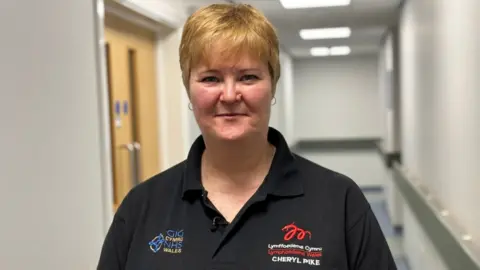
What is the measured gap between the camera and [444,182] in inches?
127

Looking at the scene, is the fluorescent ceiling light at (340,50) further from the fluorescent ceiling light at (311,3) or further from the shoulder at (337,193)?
the shoulder at (337,193)

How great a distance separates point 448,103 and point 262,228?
2.04 metres

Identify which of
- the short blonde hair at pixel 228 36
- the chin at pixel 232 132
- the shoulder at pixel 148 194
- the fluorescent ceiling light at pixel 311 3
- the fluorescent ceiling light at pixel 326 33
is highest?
the fluorescent ceiling light at pixel 326 33

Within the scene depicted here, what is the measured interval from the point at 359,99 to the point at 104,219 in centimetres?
922

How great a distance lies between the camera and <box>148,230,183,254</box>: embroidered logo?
4.35 ft

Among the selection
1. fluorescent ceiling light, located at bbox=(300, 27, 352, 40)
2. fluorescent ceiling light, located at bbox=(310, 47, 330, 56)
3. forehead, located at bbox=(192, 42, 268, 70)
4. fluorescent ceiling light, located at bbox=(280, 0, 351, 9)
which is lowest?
forehead, located at bbox=(192, 42, 268, 70)

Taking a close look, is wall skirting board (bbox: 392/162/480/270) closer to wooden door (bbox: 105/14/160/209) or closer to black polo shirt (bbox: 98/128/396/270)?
black polo shirt (bbox: 98/128/396/270)

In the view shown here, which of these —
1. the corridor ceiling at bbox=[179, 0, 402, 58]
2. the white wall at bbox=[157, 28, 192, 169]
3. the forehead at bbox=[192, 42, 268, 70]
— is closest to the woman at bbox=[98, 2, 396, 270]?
the forehead at bbox=[192, 42, 268, 70]

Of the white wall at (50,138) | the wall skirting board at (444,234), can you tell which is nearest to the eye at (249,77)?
the white wall at (50,138)

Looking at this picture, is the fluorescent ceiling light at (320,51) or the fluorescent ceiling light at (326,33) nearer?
the fluorescent ceiling light at (326,33)

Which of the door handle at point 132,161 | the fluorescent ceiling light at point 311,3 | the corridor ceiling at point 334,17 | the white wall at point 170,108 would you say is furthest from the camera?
the corridor ceiling at point 334,17

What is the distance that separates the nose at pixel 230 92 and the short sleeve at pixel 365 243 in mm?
374

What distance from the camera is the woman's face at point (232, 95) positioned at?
126 centimetres

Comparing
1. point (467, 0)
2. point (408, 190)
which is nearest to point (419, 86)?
point (408, 190)
